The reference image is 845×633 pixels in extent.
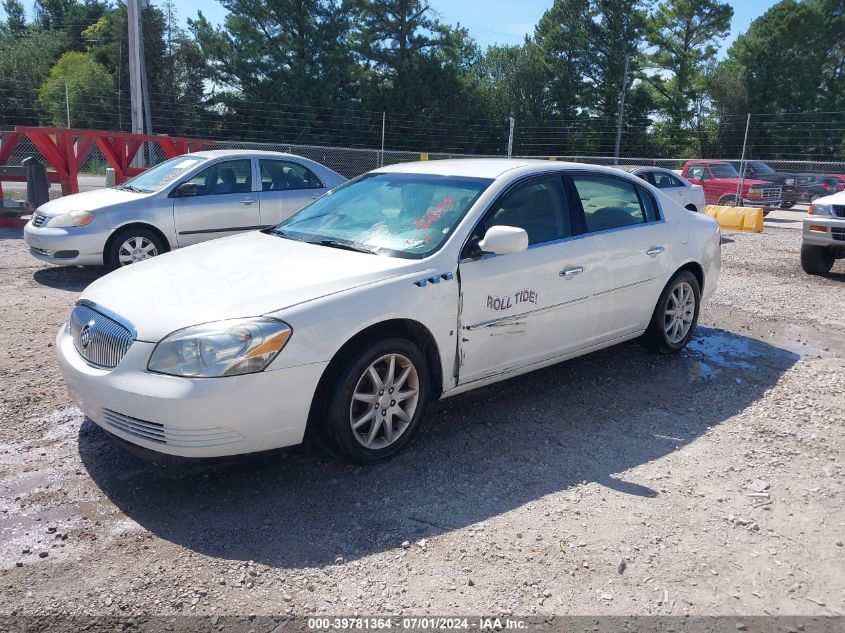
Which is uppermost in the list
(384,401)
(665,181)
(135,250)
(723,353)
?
(665,181)

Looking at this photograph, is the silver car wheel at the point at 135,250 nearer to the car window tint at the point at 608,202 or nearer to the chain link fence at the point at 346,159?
the car window tint at the point at 608,202

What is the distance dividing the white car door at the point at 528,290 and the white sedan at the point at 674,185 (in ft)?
30.1

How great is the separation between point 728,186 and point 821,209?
36.8ft

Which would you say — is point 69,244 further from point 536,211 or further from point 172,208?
point 536,211

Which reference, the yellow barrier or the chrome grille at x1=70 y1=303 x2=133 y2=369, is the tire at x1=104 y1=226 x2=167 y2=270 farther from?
the yellow barrier

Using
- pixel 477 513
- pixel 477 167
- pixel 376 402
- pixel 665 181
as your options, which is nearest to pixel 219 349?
pixel 376 402

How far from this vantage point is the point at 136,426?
11.0 ft

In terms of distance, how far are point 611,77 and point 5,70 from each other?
34489 mm

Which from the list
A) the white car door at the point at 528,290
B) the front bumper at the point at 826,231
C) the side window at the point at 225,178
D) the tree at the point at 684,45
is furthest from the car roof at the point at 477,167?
the tree at the point at 684,45

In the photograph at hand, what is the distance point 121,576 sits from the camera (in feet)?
9.50

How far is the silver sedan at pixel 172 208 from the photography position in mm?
7918

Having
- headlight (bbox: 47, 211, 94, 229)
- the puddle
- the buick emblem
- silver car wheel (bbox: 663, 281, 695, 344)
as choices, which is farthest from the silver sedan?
the puddle

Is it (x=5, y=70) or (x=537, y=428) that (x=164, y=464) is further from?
(x=5, y=70)

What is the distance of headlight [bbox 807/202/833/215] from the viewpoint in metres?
9.82
